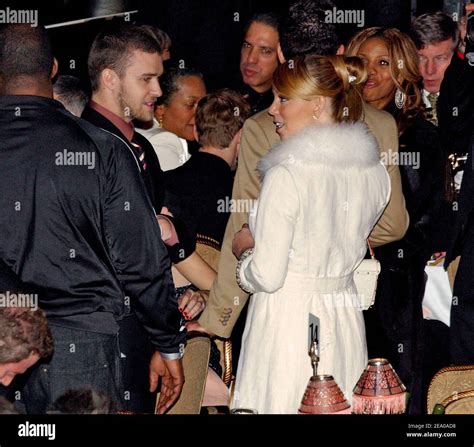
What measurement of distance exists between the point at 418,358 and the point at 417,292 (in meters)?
0.35

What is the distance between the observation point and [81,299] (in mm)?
3785

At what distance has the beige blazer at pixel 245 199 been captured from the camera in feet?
14.9

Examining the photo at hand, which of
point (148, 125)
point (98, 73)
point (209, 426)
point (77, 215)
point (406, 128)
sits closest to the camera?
point (209, 426)

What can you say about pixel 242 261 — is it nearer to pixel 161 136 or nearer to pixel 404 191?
pixel 404 191

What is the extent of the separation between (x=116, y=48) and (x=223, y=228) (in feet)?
3.86

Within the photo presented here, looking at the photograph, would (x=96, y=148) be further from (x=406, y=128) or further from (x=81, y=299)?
(x=406, y=128)

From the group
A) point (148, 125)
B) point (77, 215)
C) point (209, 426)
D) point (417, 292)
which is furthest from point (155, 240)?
point (148, 125)

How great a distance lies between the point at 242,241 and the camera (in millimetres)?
4305

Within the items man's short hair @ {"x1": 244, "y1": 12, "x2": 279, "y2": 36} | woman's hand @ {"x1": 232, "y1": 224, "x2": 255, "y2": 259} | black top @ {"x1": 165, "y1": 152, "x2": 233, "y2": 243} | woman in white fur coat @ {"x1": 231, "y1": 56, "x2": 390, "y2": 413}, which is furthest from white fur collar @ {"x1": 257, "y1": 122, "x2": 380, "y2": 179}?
man's short hair @ {"x1": 244, "y1": 12, "x2": 279, "y2": 36}

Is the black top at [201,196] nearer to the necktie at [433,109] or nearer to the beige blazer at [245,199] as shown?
the beige blazer at [245,199]

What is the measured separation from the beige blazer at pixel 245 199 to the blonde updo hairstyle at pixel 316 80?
434mm

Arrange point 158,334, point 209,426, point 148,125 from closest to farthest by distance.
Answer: point 209,426 < point 158,334 < point 148,125

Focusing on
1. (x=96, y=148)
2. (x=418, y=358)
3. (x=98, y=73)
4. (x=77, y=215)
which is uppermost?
(x=98, y=73)

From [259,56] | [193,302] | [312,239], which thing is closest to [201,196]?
[193,302]
